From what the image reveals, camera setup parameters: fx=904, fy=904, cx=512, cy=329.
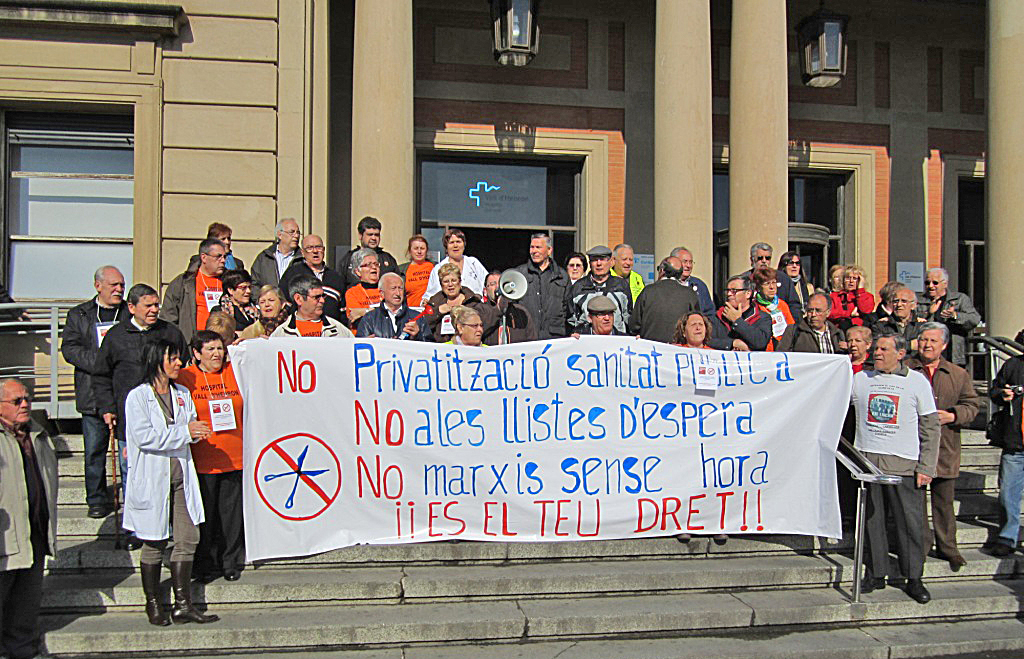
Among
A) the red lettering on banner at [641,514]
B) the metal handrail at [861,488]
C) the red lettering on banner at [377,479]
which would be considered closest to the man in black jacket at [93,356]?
the red lettering on banner at [377,479]

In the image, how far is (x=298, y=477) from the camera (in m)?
6.44

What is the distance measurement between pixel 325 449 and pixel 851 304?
5656 mm

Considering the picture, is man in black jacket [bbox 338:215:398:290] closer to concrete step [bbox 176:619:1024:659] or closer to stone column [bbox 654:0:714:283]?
stone column [bbox 654:0:714:283]

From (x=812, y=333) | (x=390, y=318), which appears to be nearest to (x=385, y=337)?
(x=390, y=318)

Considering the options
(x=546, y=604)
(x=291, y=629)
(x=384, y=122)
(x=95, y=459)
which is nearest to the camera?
(x=291, y=629)

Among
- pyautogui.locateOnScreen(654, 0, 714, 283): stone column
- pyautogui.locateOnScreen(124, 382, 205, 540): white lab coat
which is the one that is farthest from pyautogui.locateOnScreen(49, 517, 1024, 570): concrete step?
pyautogui.locateOnScreen(654, 0, 714, 283): stone column

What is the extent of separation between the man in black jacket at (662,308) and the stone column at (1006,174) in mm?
5340

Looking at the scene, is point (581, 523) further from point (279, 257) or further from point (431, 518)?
point (279, 257)

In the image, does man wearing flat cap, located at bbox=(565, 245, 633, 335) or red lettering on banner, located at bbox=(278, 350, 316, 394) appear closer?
red lettering on banner, located at bbox=(278, 350, 316, 394)

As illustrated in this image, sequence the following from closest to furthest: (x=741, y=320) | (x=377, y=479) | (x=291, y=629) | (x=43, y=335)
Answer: (x=291, y=629)
(x=377, y=479)
(x=741, y=320)
(x=43, y=335)

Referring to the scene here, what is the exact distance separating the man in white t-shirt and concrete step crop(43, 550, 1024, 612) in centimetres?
37

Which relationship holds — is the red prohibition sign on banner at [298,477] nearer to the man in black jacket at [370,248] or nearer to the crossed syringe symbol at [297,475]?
the crossed syringe symbol at [297,475]

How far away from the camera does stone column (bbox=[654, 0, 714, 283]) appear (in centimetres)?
1069

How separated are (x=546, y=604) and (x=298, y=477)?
1.96m
